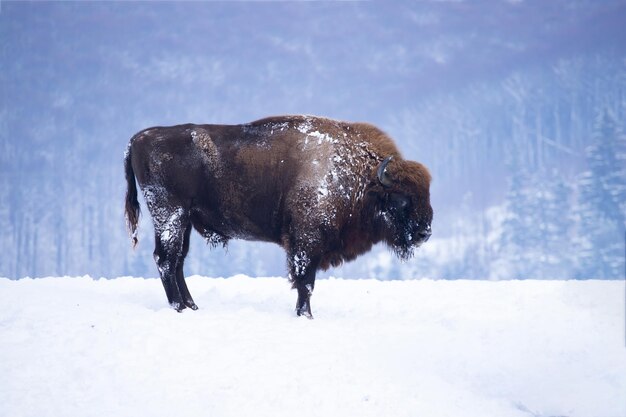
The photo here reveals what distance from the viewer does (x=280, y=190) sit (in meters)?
10.3

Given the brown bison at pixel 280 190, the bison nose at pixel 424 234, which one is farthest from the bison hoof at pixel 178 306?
the bison nose at pixel 424 234

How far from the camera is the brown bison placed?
10062 millimetres

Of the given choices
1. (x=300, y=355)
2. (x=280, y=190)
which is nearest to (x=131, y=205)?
(x=280, y=190)

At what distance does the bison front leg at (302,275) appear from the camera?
9891mm

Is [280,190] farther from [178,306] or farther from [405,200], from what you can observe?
[178,306]

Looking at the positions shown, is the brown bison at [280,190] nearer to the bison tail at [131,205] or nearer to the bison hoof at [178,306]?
the bison hoof at [178,306]

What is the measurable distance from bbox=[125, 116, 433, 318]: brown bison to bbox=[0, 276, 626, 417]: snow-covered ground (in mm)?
972

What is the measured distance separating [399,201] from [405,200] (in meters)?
0.09

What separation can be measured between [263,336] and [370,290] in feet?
15.9

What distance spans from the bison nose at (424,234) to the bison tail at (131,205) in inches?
172

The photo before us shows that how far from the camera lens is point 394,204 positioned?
34.5ft

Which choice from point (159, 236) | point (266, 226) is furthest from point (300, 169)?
point (159, 236)

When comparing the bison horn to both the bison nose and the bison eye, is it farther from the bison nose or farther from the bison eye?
the bison nose

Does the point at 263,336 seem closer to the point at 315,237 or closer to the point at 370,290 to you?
the point at 315,237
